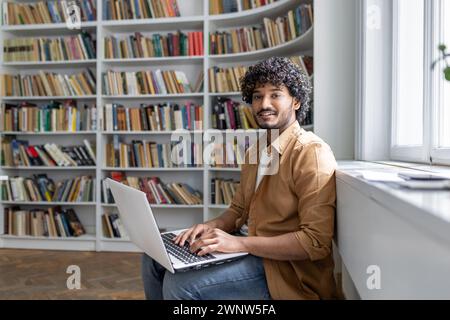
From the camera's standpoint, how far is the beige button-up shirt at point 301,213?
46.6 inches

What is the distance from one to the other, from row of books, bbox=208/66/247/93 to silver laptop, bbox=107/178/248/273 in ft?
7.52

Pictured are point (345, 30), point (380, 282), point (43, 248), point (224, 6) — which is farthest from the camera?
point (43, 248)

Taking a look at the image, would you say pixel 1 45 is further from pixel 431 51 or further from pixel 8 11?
pixel 431 51

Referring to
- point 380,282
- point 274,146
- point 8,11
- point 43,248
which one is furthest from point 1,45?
point 380,282

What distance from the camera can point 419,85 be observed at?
195cm

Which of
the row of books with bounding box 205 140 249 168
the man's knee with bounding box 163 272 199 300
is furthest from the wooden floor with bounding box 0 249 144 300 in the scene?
the man's knee with bounding box 163 272 199 300

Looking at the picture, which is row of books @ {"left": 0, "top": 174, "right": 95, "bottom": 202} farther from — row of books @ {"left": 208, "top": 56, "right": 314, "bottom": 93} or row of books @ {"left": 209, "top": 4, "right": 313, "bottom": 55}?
row of books @ {"left": 209, "top": 4, "right": 313, "bottom": 55}

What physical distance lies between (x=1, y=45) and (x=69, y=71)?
2.18 feet

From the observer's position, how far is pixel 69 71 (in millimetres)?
3922

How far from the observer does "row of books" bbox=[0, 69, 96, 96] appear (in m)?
3.69

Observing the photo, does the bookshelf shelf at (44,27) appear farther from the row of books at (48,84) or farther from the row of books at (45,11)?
the row of books at (48,84)

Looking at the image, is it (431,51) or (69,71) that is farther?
(69,71)

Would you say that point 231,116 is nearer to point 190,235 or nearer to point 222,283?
point 190,235
